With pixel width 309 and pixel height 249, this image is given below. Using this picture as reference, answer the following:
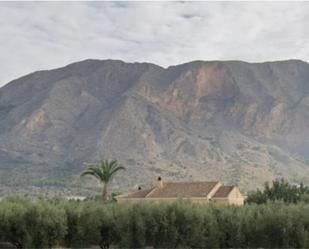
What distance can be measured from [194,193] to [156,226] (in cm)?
3266

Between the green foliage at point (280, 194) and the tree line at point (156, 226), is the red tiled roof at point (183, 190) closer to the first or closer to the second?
the green foliage at point (280, 194)

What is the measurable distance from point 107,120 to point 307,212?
145868 mm

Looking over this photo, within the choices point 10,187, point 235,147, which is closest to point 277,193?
point 10,187

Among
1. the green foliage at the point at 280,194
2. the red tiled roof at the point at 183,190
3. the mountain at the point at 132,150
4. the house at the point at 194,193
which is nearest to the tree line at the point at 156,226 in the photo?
the green foliage at the point at 280,194

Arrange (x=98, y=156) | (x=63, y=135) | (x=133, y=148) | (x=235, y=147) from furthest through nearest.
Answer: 1. (x=63, y=135)
2. (x=235, y=147)
3. (x=133, y=148)
4. (x=98, y=156)

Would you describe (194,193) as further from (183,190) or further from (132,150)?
(132,150)

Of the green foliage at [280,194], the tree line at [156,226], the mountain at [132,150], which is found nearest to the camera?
the tree line at [156,226]

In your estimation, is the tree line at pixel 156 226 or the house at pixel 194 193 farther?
the house at pixel 194 193

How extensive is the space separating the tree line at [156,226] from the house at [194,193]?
2753 centimetres

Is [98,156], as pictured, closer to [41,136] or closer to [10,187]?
[10,187]

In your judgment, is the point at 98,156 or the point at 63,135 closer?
the point at 98,156

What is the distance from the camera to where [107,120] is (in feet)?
589

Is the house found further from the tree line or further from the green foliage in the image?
the tree line

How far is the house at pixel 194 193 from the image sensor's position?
67000 mm
